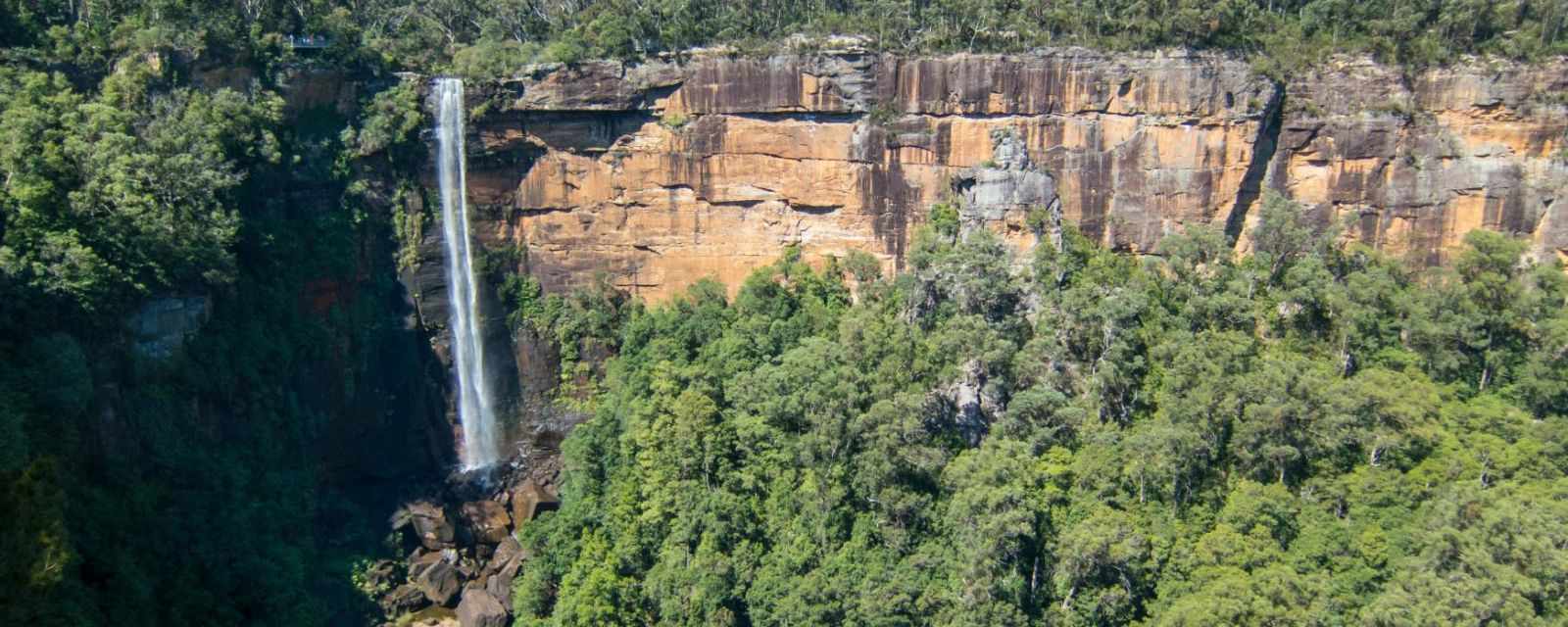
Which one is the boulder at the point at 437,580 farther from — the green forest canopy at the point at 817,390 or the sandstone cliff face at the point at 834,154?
the sandstone cliff face at the point at 834,154

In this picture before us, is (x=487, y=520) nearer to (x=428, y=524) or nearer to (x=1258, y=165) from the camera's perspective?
(x=428, y=524)

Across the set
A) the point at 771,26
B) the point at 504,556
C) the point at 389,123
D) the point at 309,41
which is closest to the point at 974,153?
the point at 771,26

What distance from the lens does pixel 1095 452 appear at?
24.3 m

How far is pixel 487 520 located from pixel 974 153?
1591 cm

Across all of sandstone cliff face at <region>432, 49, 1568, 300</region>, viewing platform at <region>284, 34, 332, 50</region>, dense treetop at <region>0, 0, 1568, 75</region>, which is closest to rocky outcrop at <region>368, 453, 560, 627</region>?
sandstone cliff face at <region>432, 49, 1568, 300</region>

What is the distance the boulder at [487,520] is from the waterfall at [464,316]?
1.98 m

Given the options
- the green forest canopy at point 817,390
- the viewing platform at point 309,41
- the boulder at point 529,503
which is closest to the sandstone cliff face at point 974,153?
the green forest canopy at point 817,390

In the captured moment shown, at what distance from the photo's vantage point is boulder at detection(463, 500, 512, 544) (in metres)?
30.9

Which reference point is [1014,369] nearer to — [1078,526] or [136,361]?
[1078,526]

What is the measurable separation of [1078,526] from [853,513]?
5018 millimetres

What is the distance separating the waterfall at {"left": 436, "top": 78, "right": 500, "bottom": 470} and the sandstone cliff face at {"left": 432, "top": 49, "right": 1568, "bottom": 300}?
568 mm

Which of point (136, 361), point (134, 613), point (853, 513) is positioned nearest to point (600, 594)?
point (853, 513)

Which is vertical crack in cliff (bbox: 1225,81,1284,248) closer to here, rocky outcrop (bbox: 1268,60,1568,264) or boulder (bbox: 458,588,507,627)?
rocky outcrop (bbox: 1268,60,1568,264)

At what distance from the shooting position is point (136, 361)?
82.2 feet
